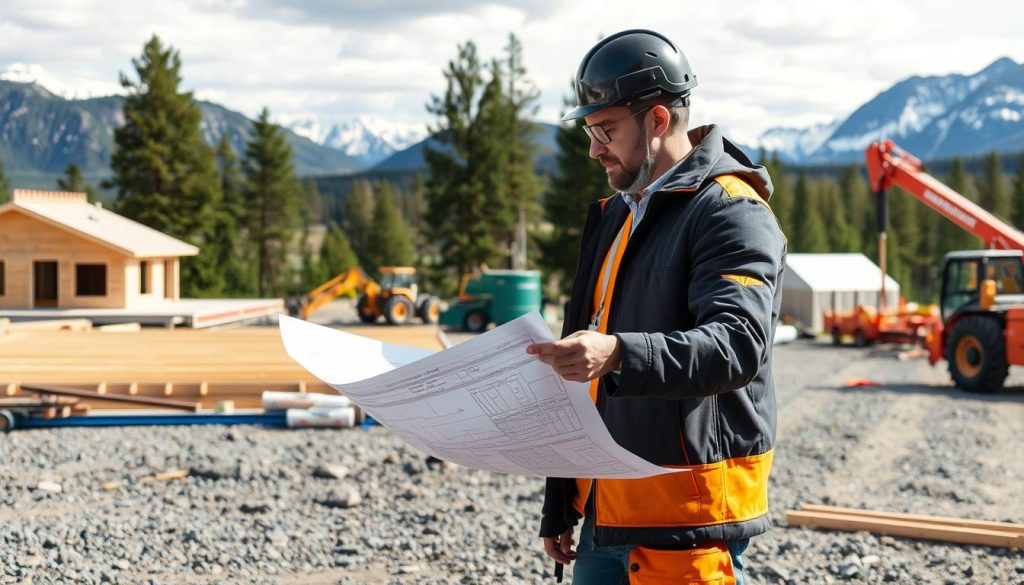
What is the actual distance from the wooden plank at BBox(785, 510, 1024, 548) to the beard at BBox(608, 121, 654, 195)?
4.94 meters

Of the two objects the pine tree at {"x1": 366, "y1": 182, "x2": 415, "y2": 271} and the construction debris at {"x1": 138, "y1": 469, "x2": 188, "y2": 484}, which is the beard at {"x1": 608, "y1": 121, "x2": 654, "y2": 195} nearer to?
the construction debris at {"x1": 138, "y1": 469, "x2": 188, "y2": 484}

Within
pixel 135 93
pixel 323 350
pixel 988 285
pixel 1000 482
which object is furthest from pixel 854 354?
pixel 135 93

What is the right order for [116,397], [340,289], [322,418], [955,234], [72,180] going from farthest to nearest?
1. [955,234]
2. [72,180]
3. [340,289]
4. [116,397]
5. [322,418]

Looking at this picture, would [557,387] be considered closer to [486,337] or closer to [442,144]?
[486,337]

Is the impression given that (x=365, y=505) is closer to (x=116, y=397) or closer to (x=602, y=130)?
(x=116, y=397)

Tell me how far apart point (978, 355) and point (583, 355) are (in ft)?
51.4

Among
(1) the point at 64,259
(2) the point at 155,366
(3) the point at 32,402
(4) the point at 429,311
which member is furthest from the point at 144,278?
(3) the point at 32,402

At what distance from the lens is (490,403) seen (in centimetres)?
206

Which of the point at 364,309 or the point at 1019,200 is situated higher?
the point at 1019,200

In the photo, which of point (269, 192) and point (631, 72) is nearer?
point (631, 72)

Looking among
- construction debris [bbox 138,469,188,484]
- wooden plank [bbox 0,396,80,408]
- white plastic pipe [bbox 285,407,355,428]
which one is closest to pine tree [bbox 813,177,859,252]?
white plastic pipe [bbox 285,407,355,428]

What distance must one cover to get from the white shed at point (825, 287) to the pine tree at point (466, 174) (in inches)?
564

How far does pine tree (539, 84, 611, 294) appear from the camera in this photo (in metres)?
44.5

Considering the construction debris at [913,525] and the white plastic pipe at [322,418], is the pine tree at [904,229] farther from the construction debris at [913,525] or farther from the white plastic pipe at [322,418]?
the construction debris at [913,525]
